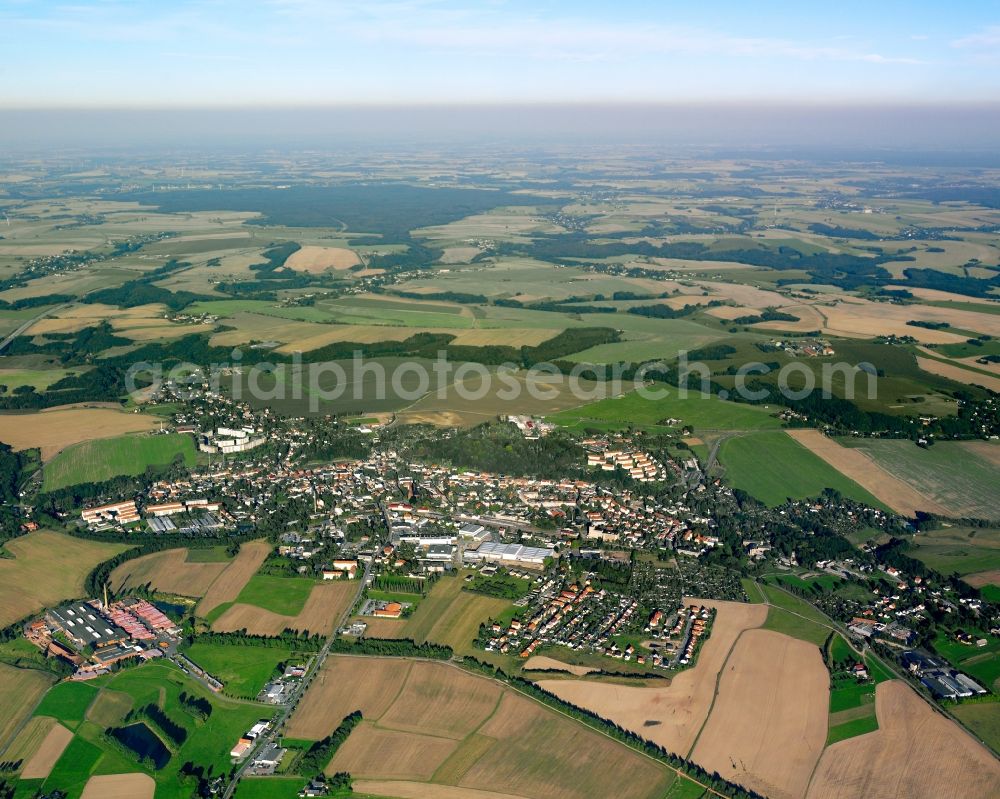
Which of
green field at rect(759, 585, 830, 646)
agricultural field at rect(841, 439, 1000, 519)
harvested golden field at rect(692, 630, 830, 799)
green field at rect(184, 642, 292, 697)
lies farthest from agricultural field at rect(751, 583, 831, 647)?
green field at rect(184, 642, 292, 697)

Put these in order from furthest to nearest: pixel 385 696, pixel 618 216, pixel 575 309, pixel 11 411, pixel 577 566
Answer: pixel 618 216, pixel 575 309, pixel 11 411, pixel 577 566, pixel 385 696

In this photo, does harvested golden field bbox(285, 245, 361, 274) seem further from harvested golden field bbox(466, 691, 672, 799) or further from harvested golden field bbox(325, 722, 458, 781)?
harvested golden field bbox(466, 691, 672, 799)

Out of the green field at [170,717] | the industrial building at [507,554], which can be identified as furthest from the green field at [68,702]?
the industrial building at [507,554]

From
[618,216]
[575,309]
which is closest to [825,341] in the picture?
[575,309]

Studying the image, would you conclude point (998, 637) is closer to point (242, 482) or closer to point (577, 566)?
point (577, 566)

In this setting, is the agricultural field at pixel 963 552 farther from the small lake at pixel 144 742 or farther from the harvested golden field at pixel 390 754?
the small lake at pixel 144 742

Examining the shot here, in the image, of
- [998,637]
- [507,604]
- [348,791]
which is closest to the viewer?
[348,791]

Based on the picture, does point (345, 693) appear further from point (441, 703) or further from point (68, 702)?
point (68, 702)
